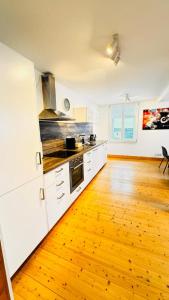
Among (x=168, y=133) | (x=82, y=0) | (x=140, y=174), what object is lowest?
(x=140, y=174)

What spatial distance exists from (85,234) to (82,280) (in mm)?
578

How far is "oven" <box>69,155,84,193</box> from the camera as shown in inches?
96.1

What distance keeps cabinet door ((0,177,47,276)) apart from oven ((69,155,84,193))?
807 mm

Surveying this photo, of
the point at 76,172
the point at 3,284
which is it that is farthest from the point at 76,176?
the point at 3,284

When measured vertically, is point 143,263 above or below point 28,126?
below

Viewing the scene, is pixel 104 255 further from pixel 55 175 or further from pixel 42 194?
pixel 55 175

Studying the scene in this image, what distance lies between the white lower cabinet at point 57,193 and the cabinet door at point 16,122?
365 mm

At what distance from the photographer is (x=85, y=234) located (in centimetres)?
192

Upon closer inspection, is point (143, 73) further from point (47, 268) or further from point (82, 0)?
point (47, 268)

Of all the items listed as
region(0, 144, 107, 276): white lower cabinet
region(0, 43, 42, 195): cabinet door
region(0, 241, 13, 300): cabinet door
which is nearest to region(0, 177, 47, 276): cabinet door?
region(0, 144, 107, 276): white lower cabinet

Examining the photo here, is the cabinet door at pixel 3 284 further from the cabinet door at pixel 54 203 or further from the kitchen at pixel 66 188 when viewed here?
the cabinet door at pixel 54 203

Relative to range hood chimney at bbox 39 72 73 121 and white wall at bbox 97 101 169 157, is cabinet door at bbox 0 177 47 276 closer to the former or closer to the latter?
range hood chimney at bbox 39 72 73 121

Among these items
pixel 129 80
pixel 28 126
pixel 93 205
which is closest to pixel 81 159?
pixel 93 205

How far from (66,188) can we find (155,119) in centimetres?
465
